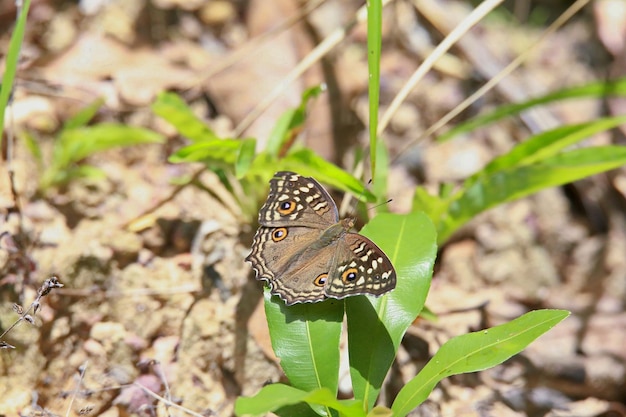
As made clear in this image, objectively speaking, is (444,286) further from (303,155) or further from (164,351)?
(164,351)

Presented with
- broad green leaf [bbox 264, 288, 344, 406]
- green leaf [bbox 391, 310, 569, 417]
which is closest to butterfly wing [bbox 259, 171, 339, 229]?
broad green leaf [bbox 264, 288, 344, 406]

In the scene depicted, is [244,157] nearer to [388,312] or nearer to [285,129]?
[285,129]

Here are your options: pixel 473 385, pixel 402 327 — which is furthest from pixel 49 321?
pixel 473 385

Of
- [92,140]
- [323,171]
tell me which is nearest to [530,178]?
[323,171]

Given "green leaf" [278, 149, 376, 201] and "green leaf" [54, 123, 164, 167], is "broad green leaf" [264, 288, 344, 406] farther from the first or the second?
"green leaf" [54, 123, 164, 167]

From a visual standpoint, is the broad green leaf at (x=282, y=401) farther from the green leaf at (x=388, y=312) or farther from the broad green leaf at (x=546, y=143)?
the broad green leaf at (x=546, y=143)

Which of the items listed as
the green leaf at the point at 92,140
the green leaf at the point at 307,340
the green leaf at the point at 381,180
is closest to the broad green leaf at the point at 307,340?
the green leaf at the point at 307,340
